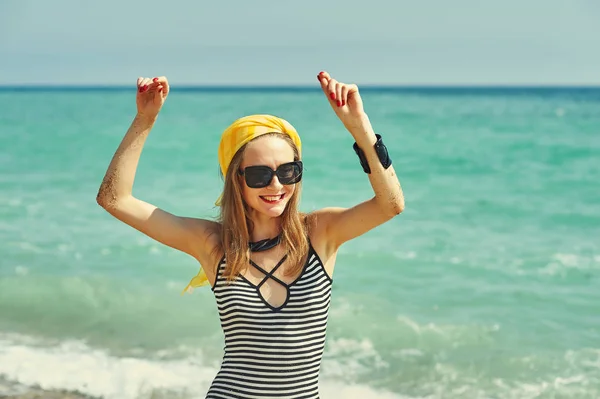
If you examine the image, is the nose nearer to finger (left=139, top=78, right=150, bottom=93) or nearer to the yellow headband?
the yellow headband

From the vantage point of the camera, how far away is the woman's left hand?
3562 mm

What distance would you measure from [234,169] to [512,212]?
1195 centimetres

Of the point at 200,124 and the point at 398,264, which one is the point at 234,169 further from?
the point at 200,124

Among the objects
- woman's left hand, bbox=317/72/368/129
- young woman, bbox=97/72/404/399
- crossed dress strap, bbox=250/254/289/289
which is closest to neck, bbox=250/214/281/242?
young woman, bbox=97/72/404/399

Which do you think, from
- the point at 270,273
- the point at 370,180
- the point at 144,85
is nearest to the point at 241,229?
the point at 270,273

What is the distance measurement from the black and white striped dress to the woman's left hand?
652 millimetres

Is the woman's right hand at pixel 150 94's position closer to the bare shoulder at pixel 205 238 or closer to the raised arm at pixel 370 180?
the bare shoulder at pixel 205 238

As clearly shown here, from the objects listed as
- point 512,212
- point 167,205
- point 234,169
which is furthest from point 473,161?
point 234,169

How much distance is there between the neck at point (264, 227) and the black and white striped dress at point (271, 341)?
0.76 ft

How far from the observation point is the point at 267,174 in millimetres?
3730

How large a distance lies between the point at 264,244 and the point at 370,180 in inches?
21.1

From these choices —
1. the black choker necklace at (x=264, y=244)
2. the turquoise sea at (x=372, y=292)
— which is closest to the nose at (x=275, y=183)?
the black choker necklace at (x=264, y=244)

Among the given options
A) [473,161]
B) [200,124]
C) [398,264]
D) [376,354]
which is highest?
[200,124]

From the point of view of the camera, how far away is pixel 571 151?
2409 centimetres
